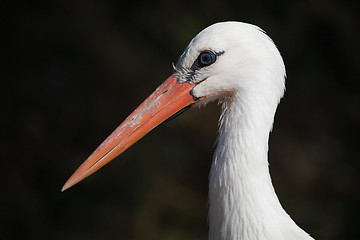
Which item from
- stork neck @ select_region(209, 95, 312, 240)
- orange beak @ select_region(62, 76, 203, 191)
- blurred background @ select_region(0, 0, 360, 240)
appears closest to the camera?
stork neck @ select_region(209, 95, 312, 240)

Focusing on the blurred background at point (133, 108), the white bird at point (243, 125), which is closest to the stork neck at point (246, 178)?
the white bird at point (243, 125)

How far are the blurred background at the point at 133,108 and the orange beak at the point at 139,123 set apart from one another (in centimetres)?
214

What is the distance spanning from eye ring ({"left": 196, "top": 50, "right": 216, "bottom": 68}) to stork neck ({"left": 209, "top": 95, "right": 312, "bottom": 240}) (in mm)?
181

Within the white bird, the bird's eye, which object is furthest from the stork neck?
the bird's eye

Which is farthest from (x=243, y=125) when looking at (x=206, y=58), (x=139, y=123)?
(x=139, y=123)

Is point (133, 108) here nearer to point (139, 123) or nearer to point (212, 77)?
point (139, 123)

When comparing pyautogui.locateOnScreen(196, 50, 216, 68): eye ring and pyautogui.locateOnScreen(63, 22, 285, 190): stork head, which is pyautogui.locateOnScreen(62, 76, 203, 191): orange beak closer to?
pyautogui.locateOnScreen(63, 22, 285, 190): stork head

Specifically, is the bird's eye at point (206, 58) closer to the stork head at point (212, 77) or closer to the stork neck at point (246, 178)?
the stork head at point (212, 77)

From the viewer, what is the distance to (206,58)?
2125 mm

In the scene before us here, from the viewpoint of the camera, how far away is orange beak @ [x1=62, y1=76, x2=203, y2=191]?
2.23 metres

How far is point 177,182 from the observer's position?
14.9ft

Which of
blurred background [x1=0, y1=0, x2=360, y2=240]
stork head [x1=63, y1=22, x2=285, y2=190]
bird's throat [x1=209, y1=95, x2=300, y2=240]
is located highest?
blurred background [x1=0, y1=0, x2=360, y2=240]

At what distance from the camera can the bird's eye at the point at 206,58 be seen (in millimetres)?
2107

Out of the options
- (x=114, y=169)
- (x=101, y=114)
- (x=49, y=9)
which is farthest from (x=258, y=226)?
(x=49, y=9)
